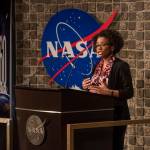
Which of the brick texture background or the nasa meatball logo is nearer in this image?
the brick texture background

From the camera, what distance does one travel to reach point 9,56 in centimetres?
585

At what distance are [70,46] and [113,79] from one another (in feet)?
4.46

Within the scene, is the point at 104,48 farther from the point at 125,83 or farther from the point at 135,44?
the point at 135,44

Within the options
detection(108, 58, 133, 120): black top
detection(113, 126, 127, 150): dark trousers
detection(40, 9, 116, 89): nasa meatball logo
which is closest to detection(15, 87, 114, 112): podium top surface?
detection(113, 126, 127, 150): dark trousers

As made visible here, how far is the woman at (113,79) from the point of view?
146 inches

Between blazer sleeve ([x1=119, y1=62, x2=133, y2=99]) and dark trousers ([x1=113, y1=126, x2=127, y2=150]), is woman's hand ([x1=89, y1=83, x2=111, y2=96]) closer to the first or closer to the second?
blazer sleeve ([x1=119, y1=62, x2=133, y2=99])

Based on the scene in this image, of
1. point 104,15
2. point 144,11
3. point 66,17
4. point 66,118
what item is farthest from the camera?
point 66,17

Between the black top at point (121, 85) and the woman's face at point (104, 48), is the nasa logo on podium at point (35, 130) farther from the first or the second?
the woman's face at point (104, 48)

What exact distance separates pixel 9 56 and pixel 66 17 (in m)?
0.97

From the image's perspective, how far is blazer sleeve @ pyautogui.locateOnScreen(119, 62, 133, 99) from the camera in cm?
380

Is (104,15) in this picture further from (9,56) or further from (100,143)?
(100,143)

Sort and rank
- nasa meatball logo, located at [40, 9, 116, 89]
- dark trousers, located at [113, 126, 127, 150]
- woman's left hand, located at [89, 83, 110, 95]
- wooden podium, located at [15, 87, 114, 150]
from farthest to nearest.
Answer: nasa meatball logo, located at [40, 9, 116, 89] → woman's left hand, located at [89, 83, 110, 95] → dark trousers, located at [113, 126, 127, 150] → wooden podium, located at [15, 87, 114, 150]

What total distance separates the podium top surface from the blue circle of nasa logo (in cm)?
180

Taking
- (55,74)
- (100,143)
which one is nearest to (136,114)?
(55,74)
